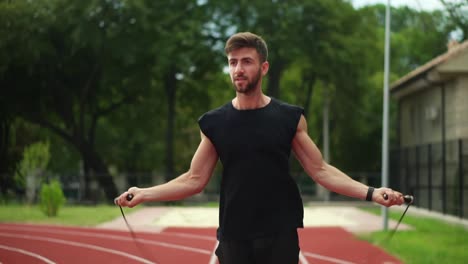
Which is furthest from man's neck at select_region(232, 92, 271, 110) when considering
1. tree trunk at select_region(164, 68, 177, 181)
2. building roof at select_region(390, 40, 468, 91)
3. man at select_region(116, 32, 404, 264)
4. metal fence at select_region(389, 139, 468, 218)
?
tree trunk at select_region(164, 68, 177, 181)

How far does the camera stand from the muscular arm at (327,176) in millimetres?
3960

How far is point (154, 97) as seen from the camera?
1585 inches

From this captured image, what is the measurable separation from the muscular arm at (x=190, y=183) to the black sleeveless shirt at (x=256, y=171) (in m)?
0.11

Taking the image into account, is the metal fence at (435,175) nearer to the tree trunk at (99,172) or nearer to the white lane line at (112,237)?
the white lane line at (112,237)

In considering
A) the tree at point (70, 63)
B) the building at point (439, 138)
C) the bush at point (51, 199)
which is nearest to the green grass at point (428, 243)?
the building at point (439, 138)

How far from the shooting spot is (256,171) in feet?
12.3

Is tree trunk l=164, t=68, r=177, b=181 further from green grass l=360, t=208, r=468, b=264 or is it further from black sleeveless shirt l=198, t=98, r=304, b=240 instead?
black sleeveless shirt l=198, t=98, r=304, b=240

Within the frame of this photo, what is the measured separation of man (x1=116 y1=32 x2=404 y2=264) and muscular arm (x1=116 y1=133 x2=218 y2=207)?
0.06 metres

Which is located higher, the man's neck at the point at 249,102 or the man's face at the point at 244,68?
the man's face at the point at 244,68

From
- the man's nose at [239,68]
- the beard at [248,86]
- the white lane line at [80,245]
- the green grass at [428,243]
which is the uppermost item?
the man's nose at [239,68]

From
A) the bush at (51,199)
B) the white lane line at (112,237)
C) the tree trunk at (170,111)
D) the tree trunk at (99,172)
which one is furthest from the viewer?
the tree trunk at (170,111)

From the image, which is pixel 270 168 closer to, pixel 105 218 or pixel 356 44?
pixel 105 218

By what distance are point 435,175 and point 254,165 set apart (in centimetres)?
2374

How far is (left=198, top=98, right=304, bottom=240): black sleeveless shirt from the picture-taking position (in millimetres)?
3764
